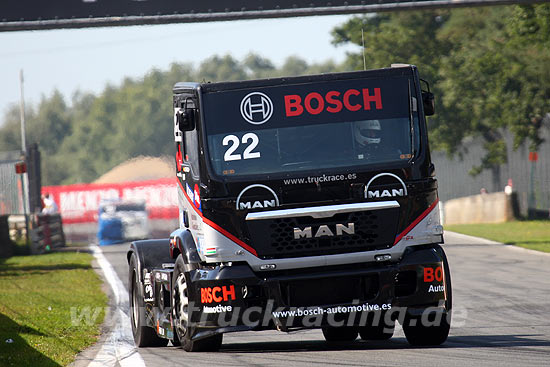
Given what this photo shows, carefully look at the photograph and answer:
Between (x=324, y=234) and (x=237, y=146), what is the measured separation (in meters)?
1.22

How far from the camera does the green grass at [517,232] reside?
91.4 ft

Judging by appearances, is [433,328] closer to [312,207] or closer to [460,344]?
[460,344]

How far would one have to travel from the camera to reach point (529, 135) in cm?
3869

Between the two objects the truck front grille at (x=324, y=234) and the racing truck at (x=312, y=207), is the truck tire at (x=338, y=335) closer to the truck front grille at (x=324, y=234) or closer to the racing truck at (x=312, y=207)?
the racing truck at (x=312, y=207)

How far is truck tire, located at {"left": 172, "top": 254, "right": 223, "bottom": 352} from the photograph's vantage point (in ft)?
34.9

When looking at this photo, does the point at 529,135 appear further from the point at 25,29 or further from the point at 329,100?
the point at 329,100

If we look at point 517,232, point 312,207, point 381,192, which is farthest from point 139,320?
point 517,232

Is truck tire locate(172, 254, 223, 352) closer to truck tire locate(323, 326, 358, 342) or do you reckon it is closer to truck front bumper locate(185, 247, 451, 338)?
truck front bumper locate(185, 247, 451, 338)

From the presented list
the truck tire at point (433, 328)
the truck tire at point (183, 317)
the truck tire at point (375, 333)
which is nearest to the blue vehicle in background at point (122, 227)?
the truck tire at point (375, 333)

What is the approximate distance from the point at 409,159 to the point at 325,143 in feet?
2.80

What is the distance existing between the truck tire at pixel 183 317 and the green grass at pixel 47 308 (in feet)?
3.90

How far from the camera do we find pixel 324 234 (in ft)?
33.6

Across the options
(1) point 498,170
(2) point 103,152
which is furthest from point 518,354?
(2) point 103,152

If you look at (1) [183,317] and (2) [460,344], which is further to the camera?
(2) [460,344]
